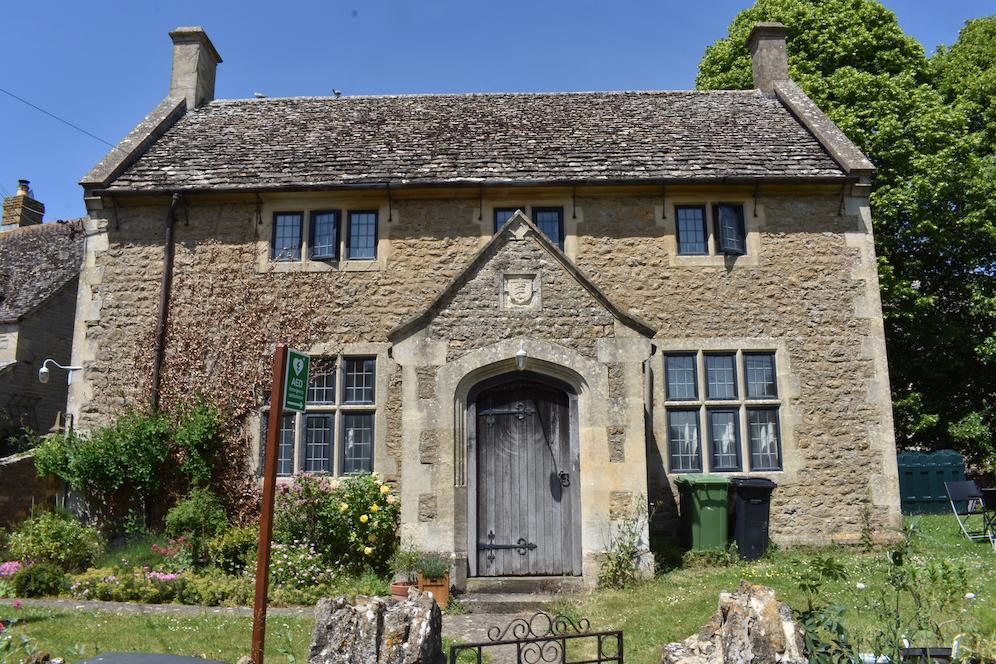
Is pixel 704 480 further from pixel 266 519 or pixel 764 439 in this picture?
pixel 266 519

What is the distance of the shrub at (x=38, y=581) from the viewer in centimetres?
920

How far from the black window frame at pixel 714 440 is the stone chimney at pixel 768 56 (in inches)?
286

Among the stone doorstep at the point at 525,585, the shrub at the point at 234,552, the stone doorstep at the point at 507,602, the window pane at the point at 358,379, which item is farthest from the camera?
the window pane at the point at 358,379

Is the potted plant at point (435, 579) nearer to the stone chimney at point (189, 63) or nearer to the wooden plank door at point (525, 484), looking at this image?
the wooden plank door at point (525, 484)

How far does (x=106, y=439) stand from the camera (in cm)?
1134

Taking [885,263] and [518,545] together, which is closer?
[518,545]

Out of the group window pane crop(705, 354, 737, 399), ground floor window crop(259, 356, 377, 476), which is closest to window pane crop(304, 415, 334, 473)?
ground floor window crop(259, 356, 377, 476)

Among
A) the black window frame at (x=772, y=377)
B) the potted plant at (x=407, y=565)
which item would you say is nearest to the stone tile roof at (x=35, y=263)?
the potted plant at (x=407, y=565)

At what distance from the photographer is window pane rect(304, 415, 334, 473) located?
11722mm

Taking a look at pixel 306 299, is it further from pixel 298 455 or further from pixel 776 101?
pixel 776 101

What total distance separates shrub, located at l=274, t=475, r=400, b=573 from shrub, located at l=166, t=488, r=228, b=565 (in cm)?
95

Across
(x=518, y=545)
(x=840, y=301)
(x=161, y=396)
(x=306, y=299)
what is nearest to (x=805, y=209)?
(x=840, y=301)

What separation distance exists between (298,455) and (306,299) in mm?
2465

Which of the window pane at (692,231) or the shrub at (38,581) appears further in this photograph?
the window pane at (692,231)
